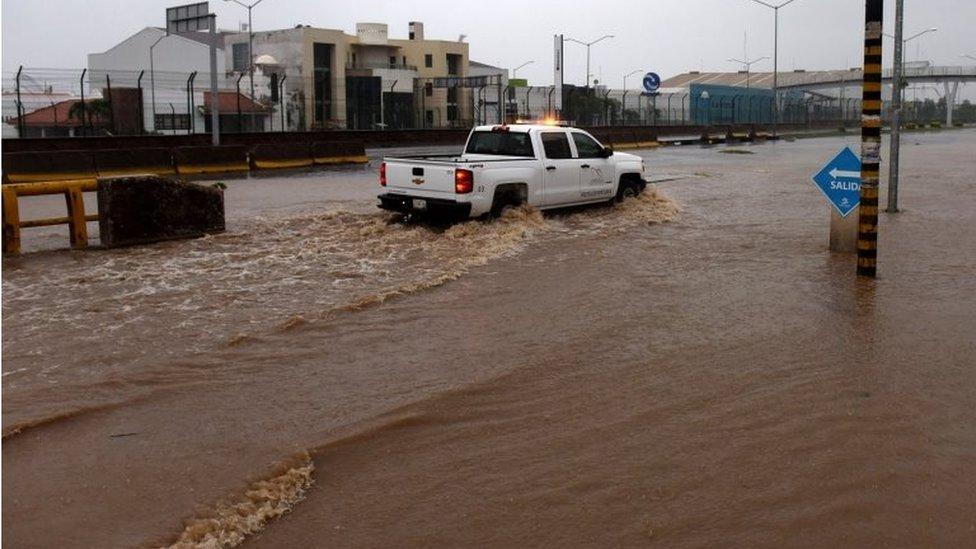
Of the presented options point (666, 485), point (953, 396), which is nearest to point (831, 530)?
point (666, 485)

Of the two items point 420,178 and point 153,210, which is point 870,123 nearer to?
point 420,178

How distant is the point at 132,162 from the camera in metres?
27.0

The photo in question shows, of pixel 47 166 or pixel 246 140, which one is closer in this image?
pixel 47 166

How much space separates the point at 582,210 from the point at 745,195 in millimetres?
6679

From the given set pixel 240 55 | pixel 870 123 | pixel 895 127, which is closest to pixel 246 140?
pixel 895 127

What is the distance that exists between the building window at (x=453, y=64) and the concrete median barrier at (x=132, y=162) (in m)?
64.7

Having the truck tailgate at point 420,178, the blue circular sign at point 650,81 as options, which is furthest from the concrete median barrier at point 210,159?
the blue circular sign at point 650,81

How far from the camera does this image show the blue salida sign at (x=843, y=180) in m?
12.0

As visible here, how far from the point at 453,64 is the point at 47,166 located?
69762 mm

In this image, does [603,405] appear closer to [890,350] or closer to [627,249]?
[890,350]

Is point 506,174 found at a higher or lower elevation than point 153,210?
higher

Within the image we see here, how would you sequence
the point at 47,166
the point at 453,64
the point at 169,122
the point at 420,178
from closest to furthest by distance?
the point at 420,178, the point at 47,166, the point at 169,122, the point at 453,64

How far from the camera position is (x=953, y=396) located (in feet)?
22.4

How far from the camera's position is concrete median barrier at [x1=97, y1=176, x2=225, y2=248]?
1345 cm
